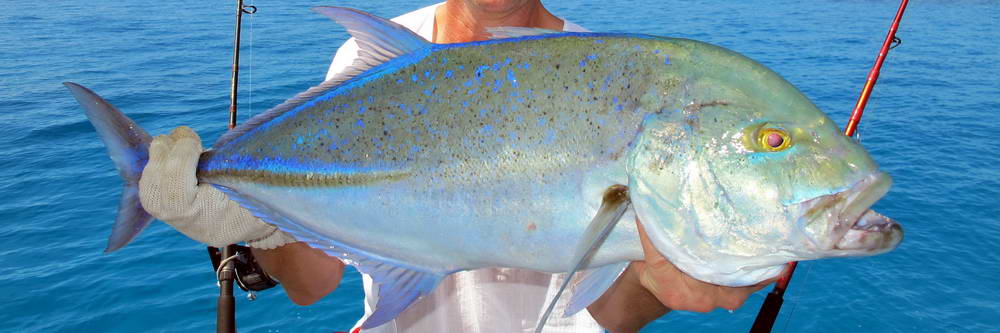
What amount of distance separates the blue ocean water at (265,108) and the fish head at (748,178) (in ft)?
16.3

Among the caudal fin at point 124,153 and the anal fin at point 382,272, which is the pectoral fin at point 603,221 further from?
the caudal fin at point 124,153

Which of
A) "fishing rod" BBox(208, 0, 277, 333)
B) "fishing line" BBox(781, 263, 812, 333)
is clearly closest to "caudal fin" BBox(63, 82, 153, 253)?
"fishing rod" BBox(208, 0, 277, 333)

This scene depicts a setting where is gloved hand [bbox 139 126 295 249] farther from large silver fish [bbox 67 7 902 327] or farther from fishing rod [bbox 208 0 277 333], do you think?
fishing rod [bbox 208 0 277 333]

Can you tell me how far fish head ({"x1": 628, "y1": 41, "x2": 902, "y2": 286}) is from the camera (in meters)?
1.17

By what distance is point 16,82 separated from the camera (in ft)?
37.3

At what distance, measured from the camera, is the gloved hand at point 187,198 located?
5.11ft

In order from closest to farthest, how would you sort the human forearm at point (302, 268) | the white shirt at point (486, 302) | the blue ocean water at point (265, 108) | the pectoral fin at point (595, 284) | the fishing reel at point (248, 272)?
the pectoral fin at point (595, 284), the human forearm at point (302, 268), the white shirt at point (486, 302), the fishing reel at point (248, 272), the blue ocean water at point (265, 108)

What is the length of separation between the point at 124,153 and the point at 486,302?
115 centimetres

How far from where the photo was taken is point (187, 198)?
1597mm

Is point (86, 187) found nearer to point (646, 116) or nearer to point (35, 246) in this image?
point (35, 246)

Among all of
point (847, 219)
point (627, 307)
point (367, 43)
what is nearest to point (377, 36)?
point (367, 43)

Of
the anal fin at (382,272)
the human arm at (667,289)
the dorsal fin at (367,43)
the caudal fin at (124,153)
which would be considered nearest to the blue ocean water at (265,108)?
the human arm at (667,289)

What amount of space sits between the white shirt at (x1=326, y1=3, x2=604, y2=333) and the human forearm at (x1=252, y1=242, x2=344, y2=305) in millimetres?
146

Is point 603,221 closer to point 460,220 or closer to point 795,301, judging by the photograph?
point 460,220
